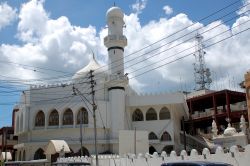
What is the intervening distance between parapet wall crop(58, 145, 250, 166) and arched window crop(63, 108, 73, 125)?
1753cm

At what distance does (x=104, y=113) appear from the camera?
1943 inches

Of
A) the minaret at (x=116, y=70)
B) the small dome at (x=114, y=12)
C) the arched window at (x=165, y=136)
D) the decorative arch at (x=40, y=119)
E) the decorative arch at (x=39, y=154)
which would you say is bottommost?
the decorative arch at (x=39, y=154)

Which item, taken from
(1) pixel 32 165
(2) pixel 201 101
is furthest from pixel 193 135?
(1) pixel 32 165

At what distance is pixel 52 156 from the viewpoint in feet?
135

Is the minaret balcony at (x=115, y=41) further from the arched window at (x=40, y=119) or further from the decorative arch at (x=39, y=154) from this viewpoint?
the decorative arch at (x=39, y=154)

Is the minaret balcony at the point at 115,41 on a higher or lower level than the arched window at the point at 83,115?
higher

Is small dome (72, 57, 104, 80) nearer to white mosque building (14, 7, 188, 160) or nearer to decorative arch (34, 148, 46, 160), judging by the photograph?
white mosque building (14, 7, 188, 160)

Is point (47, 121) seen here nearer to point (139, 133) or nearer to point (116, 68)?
point (116, 68)

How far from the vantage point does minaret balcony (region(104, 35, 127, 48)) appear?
168ft

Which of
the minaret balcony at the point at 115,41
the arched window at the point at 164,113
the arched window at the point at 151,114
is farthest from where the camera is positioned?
the arched window at the point at 151,114

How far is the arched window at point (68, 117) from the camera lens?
167ft

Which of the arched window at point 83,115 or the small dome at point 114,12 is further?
the small dome at point 114,12

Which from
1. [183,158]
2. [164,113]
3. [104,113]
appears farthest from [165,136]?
[183,158]

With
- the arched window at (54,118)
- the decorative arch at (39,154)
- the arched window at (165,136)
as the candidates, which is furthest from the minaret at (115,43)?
the decorative arch at (39,154)
